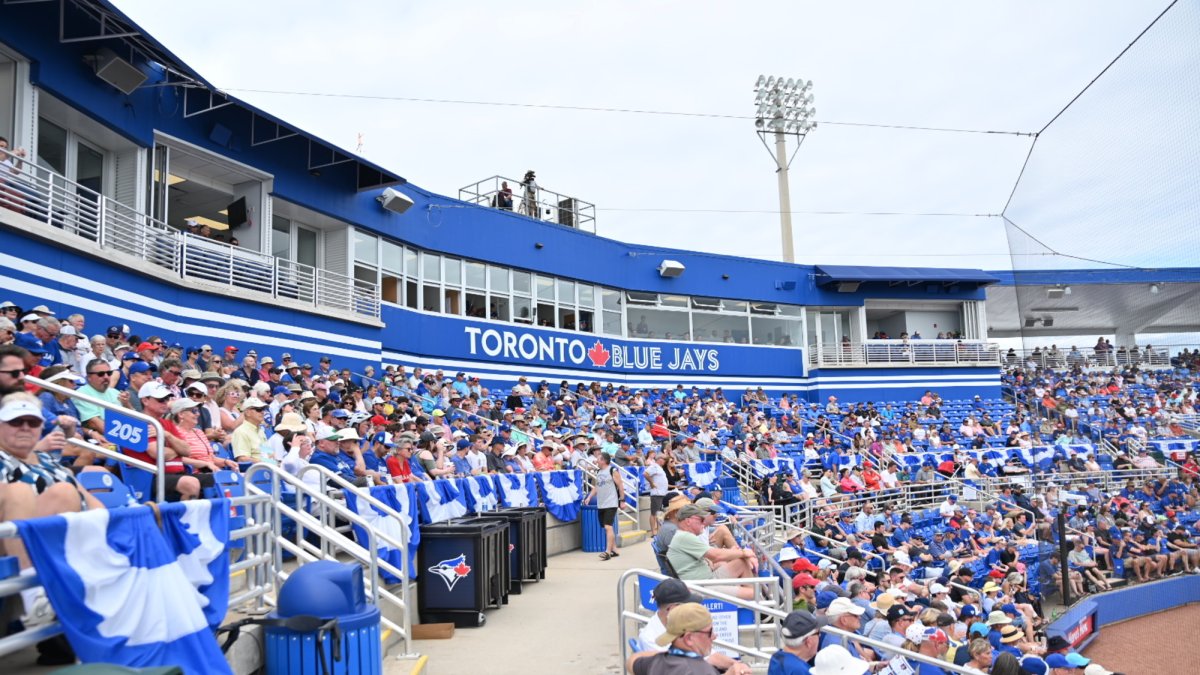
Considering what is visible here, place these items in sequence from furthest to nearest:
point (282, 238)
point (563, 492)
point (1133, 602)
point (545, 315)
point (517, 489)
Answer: point (545, 315), point (282, 238), point (1133, 602), point (563, 492), point (517, 489)

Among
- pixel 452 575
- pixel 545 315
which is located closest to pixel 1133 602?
pixel 452 575

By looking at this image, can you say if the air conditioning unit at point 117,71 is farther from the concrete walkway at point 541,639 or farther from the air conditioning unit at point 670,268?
the air conditioning unit at point 670,268

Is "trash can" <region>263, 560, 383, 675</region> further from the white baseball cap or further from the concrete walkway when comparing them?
the white baseball cap

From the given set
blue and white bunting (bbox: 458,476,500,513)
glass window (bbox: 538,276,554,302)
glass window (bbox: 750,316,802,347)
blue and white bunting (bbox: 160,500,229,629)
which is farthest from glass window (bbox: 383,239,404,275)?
blue and white bunting (bbox: 160,500,229,629)

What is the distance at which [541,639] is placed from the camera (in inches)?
351

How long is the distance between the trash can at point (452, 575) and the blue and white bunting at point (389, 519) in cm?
21

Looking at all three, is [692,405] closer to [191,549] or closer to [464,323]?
[464,323]

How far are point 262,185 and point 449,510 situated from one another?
1150cm

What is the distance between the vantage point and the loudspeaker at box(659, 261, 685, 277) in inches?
1248

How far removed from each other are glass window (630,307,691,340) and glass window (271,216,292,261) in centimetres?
1297

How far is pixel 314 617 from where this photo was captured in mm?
5648

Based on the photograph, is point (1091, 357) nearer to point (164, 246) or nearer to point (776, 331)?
point (776, 331)

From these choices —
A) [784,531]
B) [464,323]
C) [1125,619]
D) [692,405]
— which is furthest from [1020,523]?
[464,323]

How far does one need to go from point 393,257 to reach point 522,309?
4.91m
